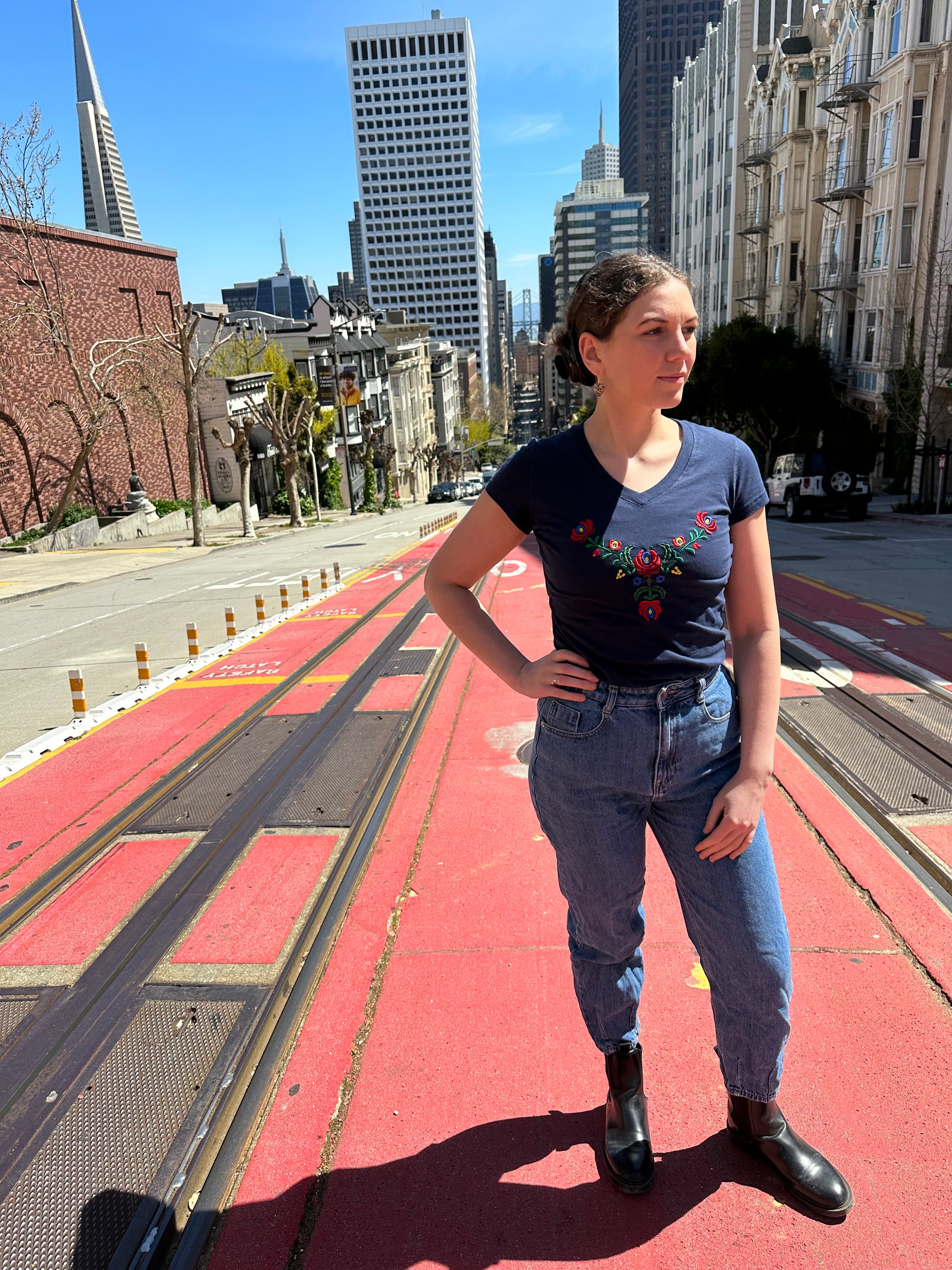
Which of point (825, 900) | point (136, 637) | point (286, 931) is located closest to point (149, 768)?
point (286, 931)

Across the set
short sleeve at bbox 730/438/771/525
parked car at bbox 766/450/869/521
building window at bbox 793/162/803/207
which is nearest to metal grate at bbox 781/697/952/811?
short sleeve at bbox 730/438/771/525

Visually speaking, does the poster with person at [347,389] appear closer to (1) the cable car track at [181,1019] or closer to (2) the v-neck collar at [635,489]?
(1) the cable car track at [181,1019]

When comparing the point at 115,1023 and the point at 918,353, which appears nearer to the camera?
the point at 115,1023

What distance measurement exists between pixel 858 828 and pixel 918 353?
3121cm

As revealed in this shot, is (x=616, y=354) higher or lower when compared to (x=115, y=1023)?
higher

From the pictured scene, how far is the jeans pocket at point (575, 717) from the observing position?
2096 millimetres

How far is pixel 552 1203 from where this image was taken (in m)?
2.37

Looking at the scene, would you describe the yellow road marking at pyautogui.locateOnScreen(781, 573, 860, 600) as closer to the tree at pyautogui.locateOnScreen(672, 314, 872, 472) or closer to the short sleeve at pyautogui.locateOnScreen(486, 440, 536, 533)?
the short sleeve at pyautogui.locateOnScreen(486, 440, 536, 533)

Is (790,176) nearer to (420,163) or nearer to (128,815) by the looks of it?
(128,815)

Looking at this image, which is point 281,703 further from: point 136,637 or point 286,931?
point 136,637

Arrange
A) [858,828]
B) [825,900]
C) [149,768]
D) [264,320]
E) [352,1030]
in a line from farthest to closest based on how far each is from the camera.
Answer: [264,320] → [149,768] → [858,828] → [825,900] → [352,1030]

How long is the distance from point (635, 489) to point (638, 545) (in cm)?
16

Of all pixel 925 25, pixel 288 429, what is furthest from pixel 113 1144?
pixel 288 429

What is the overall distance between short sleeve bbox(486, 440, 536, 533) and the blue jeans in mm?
462
